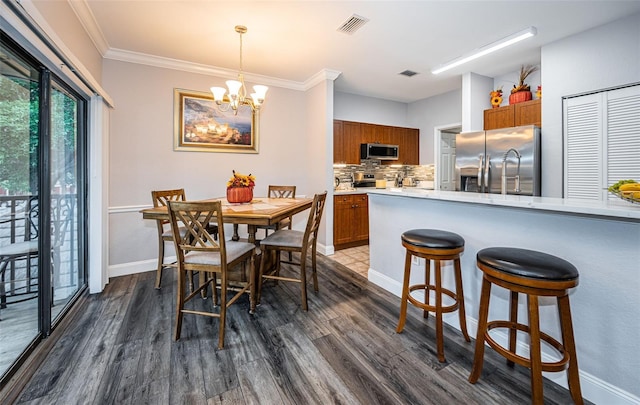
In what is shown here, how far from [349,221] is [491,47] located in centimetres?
291

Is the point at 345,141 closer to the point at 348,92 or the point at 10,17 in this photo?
the point at 348,92

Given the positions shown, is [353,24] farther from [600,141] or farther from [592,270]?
[600,141]

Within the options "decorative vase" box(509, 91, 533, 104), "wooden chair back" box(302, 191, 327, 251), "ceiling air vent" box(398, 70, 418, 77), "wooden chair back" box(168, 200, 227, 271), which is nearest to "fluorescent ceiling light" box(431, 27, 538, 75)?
"ceiling air vent" box(398, 70, 418, 77)

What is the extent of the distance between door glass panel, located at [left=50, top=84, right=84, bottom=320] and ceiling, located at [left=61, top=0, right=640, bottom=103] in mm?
853

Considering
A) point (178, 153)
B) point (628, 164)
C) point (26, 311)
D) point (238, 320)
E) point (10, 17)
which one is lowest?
point (238, 320)

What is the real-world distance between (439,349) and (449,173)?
439 cm

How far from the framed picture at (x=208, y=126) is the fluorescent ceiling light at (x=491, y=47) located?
2.82 m

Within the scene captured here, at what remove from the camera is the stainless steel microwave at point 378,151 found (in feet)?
16.2

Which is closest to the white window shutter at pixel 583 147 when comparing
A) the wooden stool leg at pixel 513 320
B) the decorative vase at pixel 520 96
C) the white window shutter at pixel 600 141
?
the white window shutter at pixel 600 141

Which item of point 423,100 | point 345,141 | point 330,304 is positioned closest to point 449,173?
point 423,100

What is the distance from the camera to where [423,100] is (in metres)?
5.54

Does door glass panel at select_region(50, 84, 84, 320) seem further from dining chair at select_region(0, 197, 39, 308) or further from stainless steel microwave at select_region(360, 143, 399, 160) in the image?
stainless steel microwave at select_region(360, 143, 399, 160)

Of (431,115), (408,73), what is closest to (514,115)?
(408,73)

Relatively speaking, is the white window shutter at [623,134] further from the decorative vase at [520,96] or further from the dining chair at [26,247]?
the dining chair at [26,247]
